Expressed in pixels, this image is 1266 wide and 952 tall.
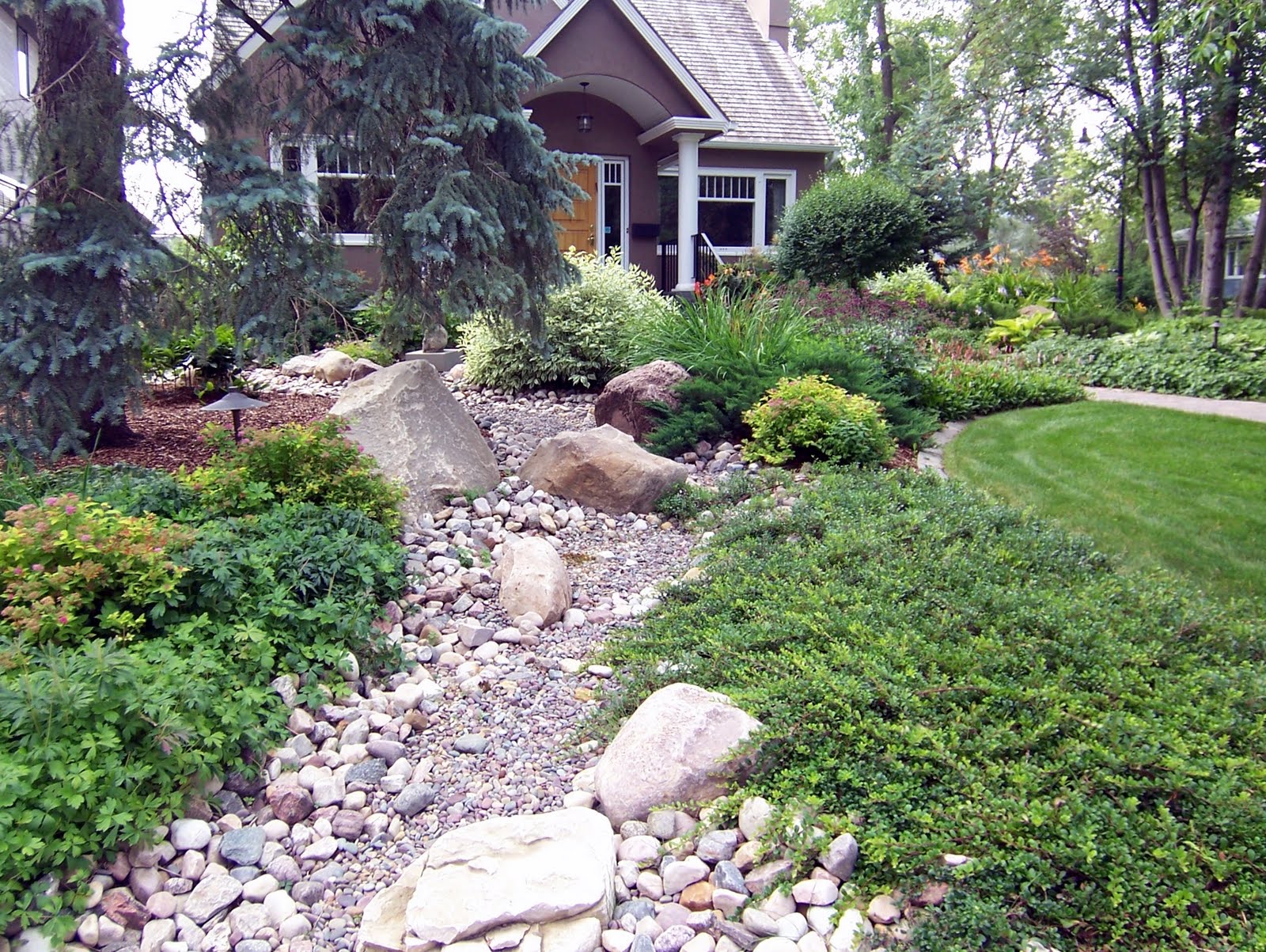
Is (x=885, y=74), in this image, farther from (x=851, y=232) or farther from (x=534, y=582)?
(x=534, y=582)

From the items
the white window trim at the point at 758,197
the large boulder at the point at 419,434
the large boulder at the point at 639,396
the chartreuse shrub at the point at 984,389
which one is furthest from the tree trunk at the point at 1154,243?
the large boulder at the point at 419,434

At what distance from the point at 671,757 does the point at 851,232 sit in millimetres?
12018

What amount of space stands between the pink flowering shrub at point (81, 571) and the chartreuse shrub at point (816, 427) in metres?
4.04

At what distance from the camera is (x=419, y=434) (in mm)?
5613

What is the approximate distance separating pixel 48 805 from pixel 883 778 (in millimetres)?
2298

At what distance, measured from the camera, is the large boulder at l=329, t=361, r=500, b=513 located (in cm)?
546

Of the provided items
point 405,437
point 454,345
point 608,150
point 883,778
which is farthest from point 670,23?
point 883,778

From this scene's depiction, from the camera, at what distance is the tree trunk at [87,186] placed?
5.03 meters

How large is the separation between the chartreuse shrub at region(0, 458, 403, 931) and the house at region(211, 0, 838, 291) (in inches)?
303

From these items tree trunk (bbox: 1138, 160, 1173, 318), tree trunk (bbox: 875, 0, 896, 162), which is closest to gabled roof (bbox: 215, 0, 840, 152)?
tree trunk (bbox: 1138, 160, 1173, 318)

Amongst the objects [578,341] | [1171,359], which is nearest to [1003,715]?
[578,341]

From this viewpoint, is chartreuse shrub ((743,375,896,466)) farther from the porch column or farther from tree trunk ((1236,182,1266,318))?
tree trunk ((1236,182,1266,318))

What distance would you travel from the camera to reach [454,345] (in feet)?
38.3

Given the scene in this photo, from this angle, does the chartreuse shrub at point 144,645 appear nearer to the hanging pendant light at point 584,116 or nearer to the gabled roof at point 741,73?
the hanging pendant light at point 584,116
